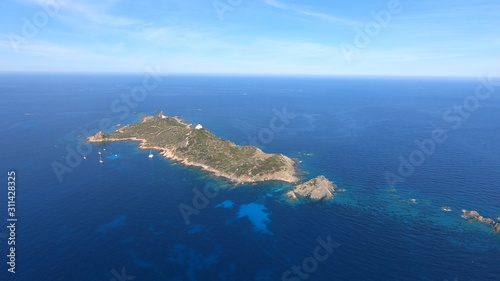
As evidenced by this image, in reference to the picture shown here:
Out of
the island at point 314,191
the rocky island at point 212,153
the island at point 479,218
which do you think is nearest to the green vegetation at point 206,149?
the rocky island at point 212,153

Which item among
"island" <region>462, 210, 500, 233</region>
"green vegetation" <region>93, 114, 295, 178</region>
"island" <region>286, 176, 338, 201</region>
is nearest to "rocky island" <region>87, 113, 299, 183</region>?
"green vegetation" <region>93, 114, 295, 178</region>

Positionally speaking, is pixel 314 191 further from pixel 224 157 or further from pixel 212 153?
pixel 212 153

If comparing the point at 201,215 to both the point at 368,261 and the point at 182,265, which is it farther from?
the point at 368,261

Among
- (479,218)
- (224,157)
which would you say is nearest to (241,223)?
(224,157)

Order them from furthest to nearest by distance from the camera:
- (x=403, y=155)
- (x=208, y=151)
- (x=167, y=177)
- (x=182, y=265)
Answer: (x=403, y=155) → (x=208, y=151) → (x=167, y=177) → (x=182, y=265)

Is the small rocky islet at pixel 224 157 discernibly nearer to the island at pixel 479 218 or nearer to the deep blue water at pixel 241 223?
the deep blue water at pixel 241 223

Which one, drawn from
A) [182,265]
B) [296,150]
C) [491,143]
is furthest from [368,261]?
[491,143]

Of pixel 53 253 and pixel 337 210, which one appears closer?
pixel 53 253
